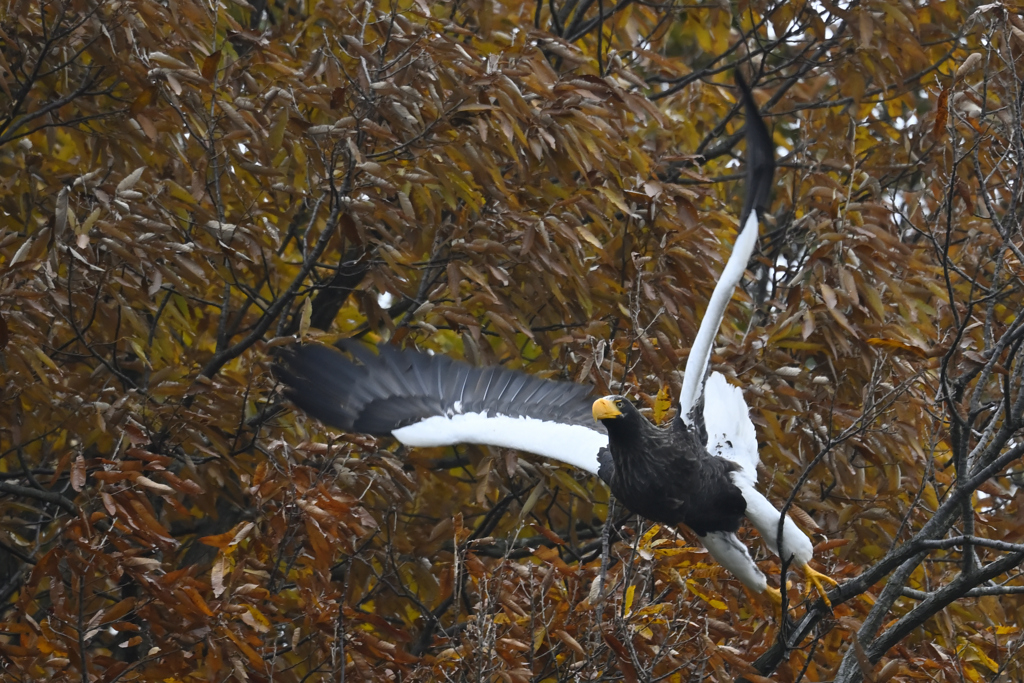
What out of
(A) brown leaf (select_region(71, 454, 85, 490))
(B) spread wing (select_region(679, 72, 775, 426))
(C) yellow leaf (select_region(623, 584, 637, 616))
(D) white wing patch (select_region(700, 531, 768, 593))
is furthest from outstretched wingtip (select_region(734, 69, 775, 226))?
(A) brown leaf (select_region(71, 454, 85, 490))

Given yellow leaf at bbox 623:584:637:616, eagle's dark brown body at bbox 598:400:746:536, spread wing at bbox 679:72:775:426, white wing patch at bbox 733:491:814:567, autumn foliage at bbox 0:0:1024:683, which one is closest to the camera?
yellow leaf at bbox 623:584:637:616

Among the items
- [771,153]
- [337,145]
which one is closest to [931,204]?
[771,153]

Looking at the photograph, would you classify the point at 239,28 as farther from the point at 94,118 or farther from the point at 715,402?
the point at 715,402

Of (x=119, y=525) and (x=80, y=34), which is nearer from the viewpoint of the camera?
(x=119, y=525)

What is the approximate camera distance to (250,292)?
4.44 m

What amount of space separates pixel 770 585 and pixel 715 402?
29.9 inches

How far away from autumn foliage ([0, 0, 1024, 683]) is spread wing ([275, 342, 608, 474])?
0.12 meters

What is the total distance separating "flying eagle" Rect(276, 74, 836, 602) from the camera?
3889mm

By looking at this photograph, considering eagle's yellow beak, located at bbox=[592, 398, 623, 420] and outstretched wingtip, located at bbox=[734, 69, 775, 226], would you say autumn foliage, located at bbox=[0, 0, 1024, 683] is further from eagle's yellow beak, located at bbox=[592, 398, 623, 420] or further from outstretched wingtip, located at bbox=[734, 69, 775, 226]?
outstretched wingtip, located at bbox=[734, 69, 775, 226]

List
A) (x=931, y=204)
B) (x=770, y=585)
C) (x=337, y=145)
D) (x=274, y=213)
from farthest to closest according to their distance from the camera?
(x=931, y=204), (x=274, y=213), (x=337, y=145), (x=770, y=585)

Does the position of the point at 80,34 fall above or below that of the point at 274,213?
above

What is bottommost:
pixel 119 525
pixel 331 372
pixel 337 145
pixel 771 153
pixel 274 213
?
pixel 119 525

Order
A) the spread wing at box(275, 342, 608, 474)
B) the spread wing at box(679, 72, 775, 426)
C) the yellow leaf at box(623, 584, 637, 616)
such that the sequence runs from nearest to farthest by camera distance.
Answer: the yellow leaf at box(623, 584, 637, 616)
the spread wing at box(679, 72, 775, 426)
the spread wing at box(275, 342, 608, 474)

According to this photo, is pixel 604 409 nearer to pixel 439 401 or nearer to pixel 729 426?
pixel 729 426
